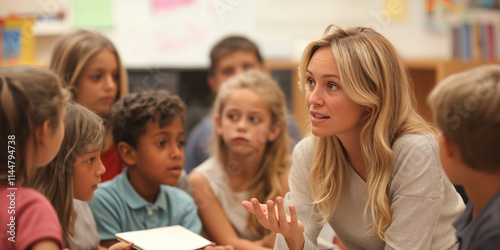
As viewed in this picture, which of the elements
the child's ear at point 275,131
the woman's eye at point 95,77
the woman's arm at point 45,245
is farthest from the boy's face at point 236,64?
the woman's arm at point 45,245

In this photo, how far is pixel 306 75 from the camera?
4.25 ft

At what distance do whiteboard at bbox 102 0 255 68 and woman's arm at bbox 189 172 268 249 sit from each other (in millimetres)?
1878

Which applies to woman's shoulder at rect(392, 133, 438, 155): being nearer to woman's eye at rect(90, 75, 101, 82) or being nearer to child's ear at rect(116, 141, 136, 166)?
child's ear at rect(116, 141, 136, 166)

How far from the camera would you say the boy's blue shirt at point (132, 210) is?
1.47 metres

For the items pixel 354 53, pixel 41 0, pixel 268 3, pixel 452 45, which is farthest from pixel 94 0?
pixel 354 53

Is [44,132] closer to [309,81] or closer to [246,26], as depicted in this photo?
[309,81]

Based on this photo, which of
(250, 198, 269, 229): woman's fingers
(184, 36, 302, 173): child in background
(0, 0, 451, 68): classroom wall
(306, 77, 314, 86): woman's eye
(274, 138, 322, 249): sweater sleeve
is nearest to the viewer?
(250, 198, 269, 229): woman's fingers

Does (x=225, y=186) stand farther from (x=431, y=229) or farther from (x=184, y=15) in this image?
(x=184, y=15)

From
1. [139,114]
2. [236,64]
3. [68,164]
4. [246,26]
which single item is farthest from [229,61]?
[68,164]

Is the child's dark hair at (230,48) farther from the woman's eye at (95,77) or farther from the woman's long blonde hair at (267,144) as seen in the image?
the woman's eye at (95,77)

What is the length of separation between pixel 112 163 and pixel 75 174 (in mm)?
372

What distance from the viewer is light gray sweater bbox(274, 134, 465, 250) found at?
121 cm

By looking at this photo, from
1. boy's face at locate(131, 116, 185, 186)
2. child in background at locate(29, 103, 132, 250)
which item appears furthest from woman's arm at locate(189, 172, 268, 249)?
child in background at locate(29, 103, 132, 250)

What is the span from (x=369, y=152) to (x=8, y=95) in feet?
2.64
